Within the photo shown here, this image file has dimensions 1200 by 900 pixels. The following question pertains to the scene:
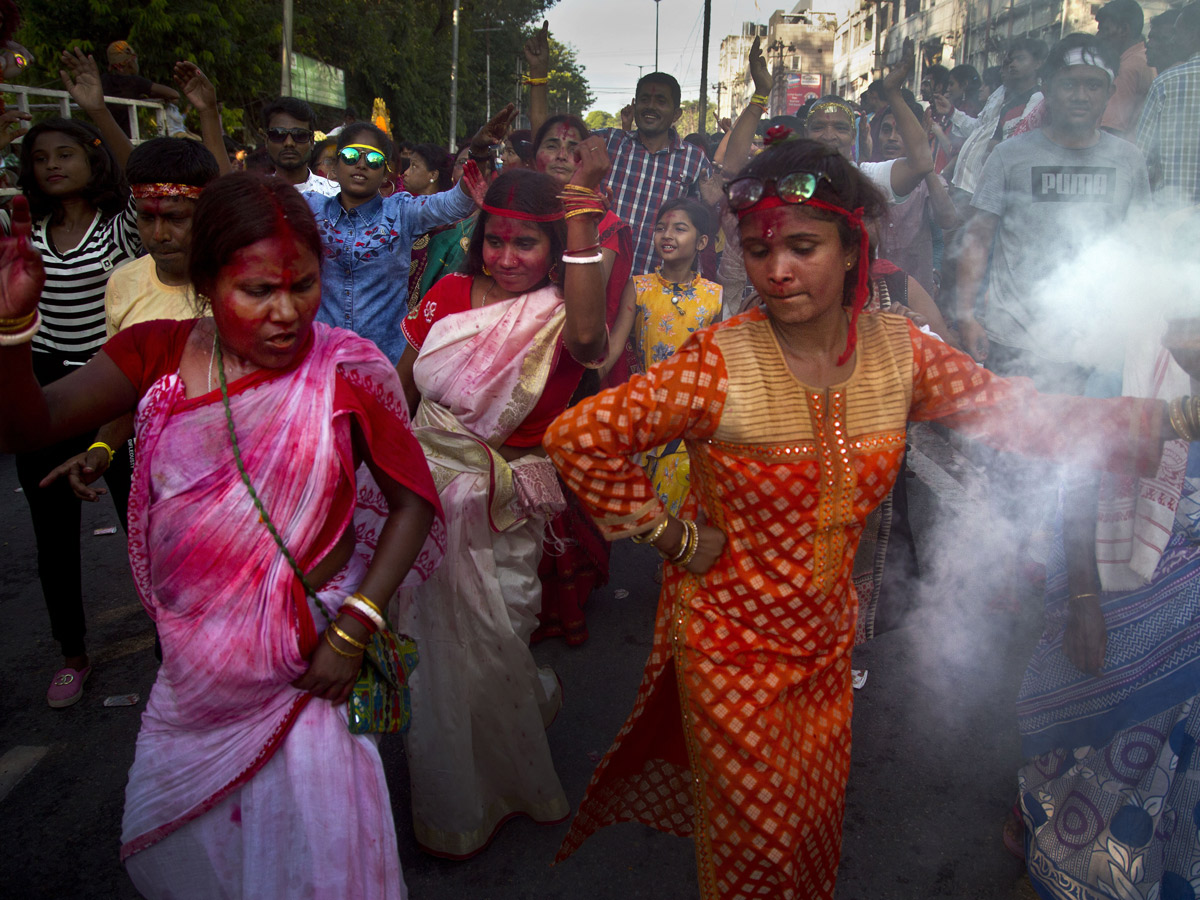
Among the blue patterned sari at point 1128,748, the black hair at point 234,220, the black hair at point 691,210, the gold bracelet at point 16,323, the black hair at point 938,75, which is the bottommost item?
the blue patterned sari at point 1128,748

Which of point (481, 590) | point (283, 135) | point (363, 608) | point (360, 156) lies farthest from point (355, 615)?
point (283, 135)

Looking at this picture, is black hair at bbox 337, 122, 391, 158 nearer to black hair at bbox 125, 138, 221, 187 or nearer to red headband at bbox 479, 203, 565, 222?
black hair at bbox 125, 138, 221, 187

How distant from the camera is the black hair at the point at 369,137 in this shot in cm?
473

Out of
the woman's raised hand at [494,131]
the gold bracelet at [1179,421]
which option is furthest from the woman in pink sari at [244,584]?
the woman's raised hand at [494,131]

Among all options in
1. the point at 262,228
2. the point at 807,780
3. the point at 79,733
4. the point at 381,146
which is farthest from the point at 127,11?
the point at 807,780

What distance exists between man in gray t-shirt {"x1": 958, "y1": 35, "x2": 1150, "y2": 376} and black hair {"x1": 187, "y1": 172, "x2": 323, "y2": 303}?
10.5 ft

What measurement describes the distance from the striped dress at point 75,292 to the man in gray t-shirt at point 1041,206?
3800 mm

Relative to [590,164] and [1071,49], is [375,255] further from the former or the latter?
[1071,49]

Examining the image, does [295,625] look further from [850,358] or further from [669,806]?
[850,358]

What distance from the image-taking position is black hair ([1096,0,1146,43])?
5.11 metres

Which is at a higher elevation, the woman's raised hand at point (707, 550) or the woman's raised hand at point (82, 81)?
the woman's raised hand at point (82, 81)

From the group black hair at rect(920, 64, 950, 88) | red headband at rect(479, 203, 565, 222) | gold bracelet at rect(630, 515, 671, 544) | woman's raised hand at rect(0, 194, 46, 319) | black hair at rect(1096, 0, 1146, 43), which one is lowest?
gold bracelet at rect(630, 515, 671, 544)

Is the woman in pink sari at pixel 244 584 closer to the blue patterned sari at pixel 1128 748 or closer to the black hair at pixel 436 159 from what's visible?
the blue patterned sari at pixel 1128 748

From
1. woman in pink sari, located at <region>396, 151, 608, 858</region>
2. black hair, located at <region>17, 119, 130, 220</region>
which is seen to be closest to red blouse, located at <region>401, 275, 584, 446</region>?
woman in pink sari, located at <region>396, 151, 608, 858</region>
